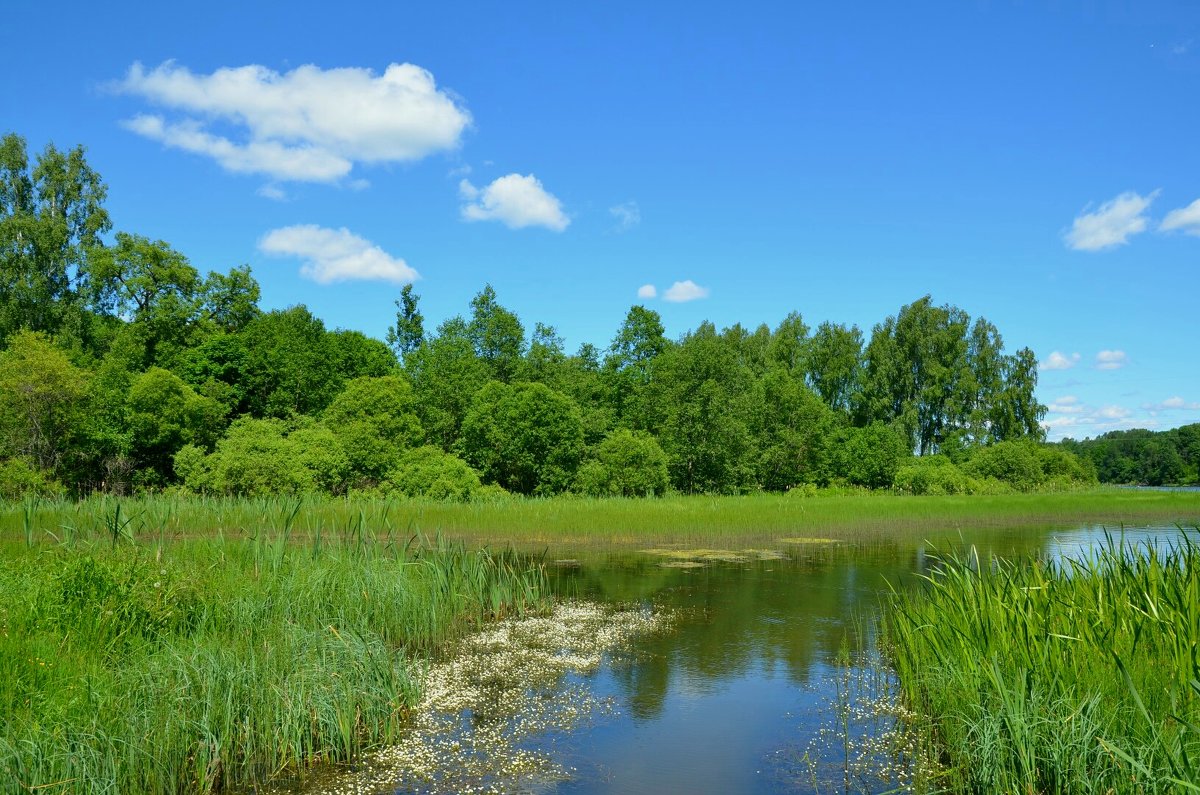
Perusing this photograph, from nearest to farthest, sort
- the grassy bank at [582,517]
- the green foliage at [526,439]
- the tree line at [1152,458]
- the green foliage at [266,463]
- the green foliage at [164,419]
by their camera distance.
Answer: the grassy bank at [582,517] < the green foliage at [266,463] < the green foliage at [164,419] < the green foliage at [526,439] < the tree line at [1152,458]

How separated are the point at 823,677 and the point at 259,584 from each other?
673cm

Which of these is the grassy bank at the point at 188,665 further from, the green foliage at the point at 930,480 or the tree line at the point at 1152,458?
the tree line at the point at 1152,458

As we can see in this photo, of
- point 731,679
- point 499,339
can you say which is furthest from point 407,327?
point 731,679

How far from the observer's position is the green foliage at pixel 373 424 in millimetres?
31377

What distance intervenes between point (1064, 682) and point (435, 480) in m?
25.3

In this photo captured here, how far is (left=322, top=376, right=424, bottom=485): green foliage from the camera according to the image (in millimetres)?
31377

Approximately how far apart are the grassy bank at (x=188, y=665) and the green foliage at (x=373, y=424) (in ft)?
69.4

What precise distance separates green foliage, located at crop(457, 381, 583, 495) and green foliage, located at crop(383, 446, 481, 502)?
384cm

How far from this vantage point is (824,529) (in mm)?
25109

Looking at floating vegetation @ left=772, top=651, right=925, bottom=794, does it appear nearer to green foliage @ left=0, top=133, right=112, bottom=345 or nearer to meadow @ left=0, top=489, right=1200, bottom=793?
meadow @ left=0, top=489, right=1200, bottom=793

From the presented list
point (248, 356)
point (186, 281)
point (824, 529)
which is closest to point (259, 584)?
point (824, 529)

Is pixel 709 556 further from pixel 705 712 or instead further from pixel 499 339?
pixel 499 339

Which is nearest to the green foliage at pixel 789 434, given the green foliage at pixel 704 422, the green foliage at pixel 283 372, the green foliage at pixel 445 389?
the green foliage at pixel 704 422

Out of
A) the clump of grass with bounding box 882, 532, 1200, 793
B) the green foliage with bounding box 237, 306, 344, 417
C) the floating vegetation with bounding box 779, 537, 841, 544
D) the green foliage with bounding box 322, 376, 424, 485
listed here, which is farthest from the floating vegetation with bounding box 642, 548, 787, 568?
the green foliage with bounding box 237, 306, 344, 417
